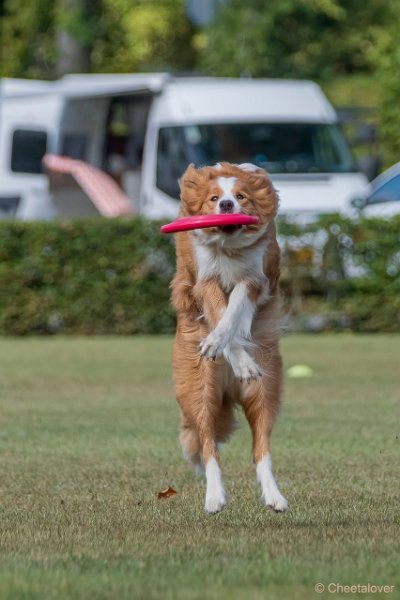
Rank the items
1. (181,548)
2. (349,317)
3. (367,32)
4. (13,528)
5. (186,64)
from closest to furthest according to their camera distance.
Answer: (181,548)
(13,528)
(349,317)
(367,32)
(186,64)

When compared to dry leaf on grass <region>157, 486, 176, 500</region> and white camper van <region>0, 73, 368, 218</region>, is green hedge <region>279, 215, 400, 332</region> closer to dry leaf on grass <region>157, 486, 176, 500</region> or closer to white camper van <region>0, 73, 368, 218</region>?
white camper van <region>0, 73, 368, 218</region>

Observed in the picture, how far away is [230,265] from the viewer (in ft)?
24.8

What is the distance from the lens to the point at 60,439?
35.4ft

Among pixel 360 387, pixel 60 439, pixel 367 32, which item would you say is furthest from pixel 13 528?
pixel 367 32

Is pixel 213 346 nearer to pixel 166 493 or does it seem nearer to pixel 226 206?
pixel 226 206

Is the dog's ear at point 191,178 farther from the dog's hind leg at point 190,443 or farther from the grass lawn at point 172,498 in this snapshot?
the grass lawn at point 172,498

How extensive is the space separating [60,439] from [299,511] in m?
3.70

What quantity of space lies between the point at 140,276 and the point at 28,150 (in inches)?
230

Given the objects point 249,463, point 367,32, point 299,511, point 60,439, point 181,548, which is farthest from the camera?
point 367,32

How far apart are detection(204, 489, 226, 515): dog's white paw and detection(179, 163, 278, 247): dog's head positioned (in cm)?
124

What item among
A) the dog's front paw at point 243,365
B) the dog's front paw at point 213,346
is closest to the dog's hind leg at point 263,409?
the dog's front paw at point 243,365

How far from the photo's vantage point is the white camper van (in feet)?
71.1

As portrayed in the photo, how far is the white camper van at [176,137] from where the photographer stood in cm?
2167

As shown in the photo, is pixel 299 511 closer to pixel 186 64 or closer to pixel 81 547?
pixel 81 547
